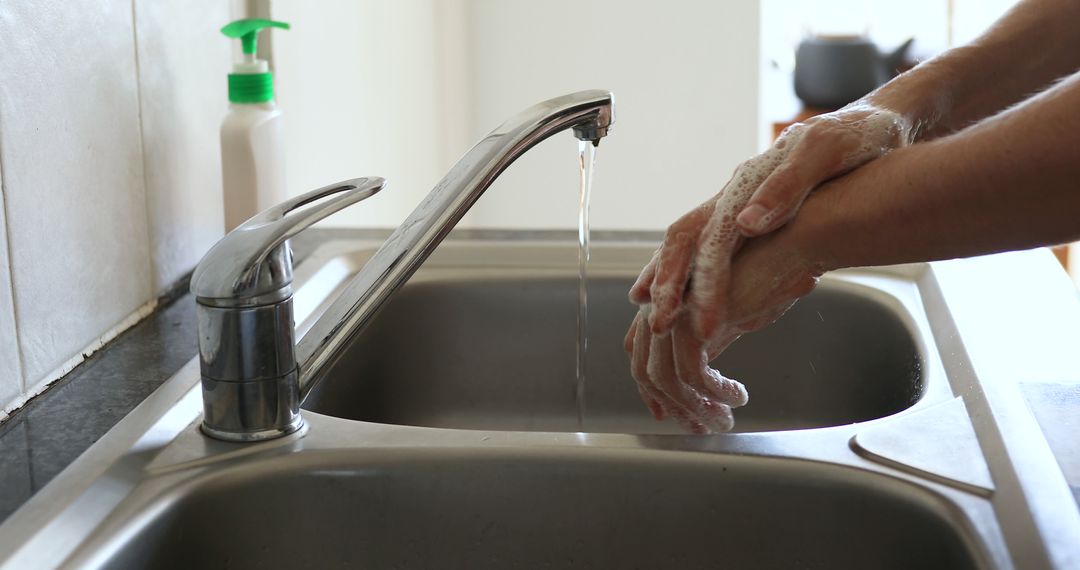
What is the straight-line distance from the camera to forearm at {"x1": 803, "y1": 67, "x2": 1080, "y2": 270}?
48cm

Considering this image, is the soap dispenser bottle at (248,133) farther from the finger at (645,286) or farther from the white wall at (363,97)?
the finger at (645,286)

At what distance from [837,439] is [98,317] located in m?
0.48

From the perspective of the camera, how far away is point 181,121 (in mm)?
902

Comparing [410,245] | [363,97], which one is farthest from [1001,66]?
[363,97]

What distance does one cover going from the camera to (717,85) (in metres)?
2.46

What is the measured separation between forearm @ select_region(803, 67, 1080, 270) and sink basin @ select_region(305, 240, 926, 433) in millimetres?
353

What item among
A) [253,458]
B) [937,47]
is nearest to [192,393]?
[253,458]

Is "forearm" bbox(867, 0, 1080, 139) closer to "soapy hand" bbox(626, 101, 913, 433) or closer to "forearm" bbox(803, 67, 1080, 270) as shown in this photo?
"soapy hand" bbox(626, 101, 913, 433)

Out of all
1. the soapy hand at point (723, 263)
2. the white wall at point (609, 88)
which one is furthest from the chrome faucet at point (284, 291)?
the white wall at point (609, 88)

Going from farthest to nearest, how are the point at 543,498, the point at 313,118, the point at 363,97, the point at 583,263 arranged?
the point at 363,97, the point at 313,118, the point at 583,263, the point at 543,498

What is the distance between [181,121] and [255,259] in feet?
1.22

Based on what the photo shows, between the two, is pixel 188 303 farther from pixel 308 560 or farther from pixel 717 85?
pixel 717 85

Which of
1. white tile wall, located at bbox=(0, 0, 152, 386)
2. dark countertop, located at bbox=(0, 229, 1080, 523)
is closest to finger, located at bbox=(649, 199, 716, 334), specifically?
dark countertop, located at bbox=(0, 229, 1080, 523)

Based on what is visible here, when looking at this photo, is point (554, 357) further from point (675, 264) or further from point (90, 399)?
point (90, 399)
